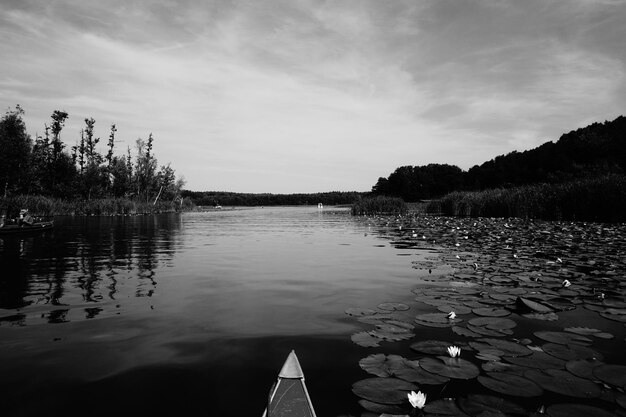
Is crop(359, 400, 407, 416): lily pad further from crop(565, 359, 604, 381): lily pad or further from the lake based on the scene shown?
crop(565, 359, 604, 381): lily pad

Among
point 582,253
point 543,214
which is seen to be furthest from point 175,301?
point 543,214

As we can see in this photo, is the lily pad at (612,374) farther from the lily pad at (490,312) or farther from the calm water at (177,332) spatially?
the calm water at (177,332)

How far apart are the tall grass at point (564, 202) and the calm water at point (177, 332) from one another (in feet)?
75.1

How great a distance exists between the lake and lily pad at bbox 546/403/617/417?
0.05 metres

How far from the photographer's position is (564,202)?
90.5ft

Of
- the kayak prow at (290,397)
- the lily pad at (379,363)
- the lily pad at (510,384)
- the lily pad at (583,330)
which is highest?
the kayak prow at (290,397)

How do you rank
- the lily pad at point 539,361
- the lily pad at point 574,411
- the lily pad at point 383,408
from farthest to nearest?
the lily pad at point 539,361, the lily pad at point 383,408, the lily pad at point 574,411

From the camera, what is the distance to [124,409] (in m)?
2.86

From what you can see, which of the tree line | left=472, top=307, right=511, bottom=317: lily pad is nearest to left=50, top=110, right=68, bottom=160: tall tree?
the tree line

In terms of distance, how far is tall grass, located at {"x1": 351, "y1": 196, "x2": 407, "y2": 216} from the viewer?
48019mm

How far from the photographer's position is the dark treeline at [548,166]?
203 feet

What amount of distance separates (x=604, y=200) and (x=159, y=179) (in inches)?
2633

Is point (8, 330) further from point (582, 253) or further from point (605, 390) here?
point (582, 253)

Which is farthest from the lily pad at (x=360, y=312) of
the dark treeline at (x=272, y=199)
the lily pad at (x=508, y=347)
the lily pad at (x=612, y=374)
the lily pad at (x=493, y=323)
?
the dark treeline at (x=272, y=199)
